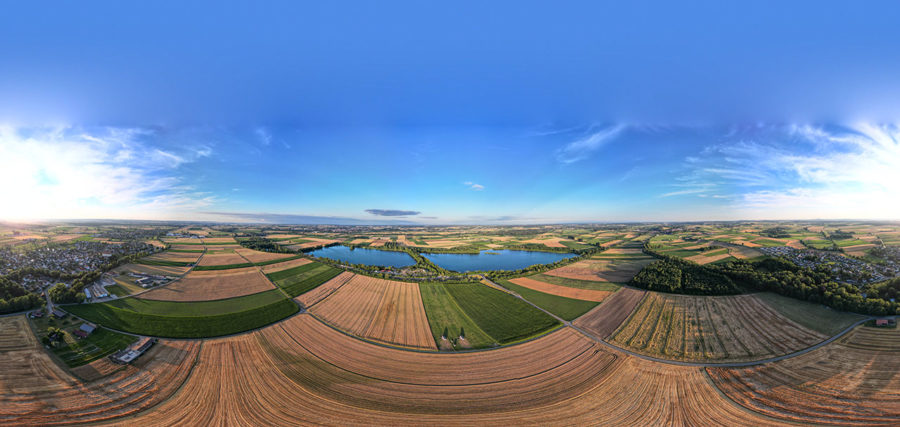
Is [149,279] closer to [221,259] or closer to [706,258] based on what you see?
[221,259]

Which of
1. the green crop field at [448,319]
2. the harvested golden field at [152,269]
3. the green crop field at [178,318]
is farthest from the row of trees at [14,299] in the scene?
the green crop field at [448,319]

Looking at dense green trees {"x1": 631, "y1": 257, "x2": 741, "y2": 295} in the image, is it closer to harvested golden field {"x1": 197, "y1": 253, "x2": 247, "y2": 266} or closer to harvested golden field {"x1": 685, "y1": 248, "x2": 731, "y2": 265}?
harvested golden field {"x1": 685, "y1": 248, "x2": 731, "y2": 265}

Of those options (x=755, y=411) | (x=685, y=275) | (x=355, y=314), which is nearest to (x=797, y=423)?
(x=755, y=411)

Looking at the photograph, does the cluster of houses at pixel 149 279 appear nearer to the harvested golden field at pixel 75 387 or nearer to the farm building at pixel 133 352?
the harvested golden field at pixel 75 387

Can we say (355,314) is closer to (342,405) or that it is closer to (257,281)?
(342,405)

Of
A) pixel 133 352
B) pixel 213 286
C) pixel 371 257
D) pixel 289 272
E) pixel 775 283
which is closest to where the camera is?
pixel 133 352

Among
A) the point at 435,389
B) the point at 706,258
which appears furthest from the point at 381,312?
the point at 706,258
